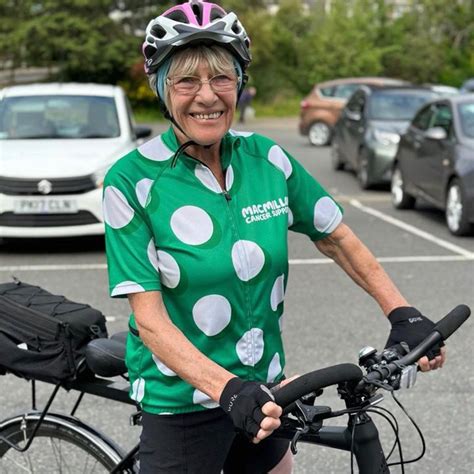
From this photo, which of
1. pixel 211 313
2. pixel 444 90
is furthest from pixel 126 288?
pixel 444 90

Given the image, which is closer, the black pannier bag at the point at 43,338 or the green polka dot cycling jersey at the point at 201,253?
the green polka dot cycling jersey at the point at 201,253

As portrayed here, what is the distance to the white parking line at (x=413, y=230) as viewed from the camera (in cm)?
1017

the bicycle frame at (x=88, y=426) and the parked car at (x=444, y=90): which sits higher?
the bicycle frame at (x=88, y=426)

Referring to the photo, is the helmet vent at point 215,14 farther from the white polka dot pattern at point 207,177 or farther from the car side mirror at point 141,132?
the car side mirror at point 141,132

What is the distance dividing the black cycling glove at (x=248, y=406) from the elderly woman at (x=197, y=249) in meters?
0.12

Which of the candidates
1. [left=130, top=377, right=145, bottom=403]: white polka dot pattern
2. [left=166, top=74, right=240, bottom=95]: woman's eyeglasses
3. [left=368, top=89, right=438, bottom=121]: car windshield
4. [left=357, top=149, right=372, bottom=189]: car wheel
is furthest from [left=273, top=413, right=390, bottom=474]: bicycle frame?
[left=368, top=89, right=438, bottom=121]: car windshield

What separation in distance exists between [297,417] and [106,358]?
73 centimetres

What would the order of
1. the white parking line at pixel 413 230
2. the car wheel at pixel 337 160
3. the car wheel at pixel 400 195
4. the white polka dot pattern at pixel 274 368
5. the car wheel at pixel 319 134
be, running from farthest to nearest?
the car wheel at pixel 319 134, the car wheel at pixel 337 160, the car wheel at pixel 400 195, the white parking line at pixel 413 230, the white polka dot pattern at pixel 274 368

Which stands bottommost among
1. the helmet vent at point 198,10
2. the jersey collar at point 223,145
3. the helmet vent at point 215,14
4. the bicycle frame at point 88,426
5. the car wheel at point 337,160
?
the car wheel at point 337,160

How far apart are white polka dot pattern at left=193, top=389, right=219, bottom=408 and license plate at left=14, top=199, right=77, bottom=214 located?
748cm

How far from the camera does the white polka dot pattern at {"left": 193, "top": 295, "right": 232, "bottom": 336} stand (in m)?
2.46

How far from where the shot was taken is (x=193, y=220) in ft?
8.05

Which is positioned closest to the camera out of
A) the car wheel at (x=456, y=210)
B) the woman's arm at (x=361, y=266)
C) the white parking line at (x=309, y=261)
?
the woman's arm at (x=361, y=266)

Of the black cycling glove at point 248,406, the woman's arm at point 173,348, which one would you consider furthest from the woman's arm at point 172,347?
the black cycling glove at point 248,406
